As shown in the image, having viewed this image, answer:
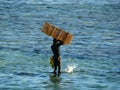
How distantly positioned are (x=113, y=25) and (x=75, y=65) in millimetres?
18638

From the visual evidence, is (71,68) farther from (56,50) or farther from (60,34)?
(60,34)

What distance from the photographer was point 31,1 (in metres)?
67.9

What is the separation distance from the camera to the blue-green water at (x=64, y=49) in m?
22.9

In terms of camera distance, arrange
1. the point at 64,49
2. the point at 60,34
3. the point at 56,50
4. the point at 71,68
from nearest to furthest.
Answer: the point at 60,34
the point at 56,50
the point at 71,68
the point at 64,49

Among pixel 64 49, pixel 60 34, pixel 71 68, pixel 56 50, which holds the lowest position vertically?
pixel 71 68

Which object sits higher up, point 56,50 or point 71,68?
point 56,50

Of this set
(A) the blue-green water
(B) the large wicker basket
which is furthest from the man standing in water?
(A) the blue-green water

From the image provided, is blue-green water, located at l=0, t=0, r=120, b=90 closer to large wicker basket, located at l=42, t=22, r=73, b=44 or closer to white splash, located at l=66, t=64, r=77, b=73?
white splash, located at l=66, t=64, r=77, b=73

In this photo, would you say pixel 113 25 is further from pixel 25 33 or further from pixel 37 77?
pixel 37 77

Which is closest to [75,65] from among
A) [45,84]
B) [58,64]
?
[58,64]

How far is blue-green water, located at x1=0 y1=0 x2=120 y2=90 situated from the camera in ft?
75.0

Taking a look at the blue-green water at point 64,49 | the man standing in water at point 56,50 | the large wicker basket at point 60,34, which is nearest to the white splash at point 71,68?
the blue-green water at point 64,49

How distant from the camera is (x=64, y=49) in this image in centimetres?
3231

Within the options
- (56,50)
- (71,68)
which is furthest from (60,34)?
(71,68)
